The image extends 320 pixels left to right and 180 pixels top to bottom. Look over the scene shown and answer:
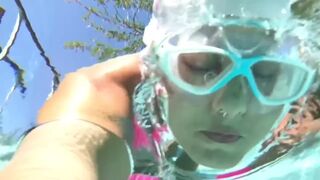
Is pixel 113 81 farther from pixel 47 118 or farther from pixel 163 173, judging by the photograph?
pixel 163 173

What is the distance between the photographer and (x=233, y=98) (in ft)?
4.35

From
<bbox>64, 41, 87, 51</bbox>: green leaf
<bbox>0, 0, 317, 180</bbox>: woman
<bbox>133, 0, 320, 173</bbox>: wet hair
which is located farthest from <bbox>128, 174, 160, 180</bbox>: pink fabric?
<bbox>64, 41, 87, 51</bbox>: green leaf

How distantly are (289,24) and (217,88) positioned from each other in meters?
0.24

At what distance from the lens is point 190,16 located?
4.64ft

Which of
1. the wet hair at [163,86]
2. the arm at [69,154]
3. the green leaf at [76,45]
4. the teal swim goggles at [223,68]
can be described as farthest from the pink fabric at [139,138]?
the green leaf at [76,45]

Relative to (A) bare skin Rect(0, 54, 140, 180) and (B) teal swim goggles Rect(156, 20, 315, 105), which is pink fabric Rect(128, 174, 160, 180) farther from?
(B) teal swim goggles Rect(156, 20, 315, 105)

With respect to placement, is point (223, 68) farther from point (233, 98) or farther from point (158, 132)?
point (158, 132)

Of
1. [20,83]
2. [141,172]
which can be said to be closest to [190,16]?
[141,172]

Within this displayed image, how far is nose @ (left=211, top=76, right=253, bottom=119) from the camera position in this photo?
131 cm

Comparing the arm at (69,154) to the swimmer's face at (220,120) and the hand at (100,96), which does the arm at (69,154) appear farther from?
the swimmer's face at (220,120)

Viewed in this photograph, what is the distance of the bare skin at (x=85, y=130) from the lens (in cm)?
118

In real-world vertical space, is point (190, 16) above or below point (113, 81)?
above

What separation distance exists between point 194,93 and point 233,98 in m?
0.08

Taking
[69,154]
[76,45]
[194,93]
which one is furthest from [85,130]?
[76,45]
